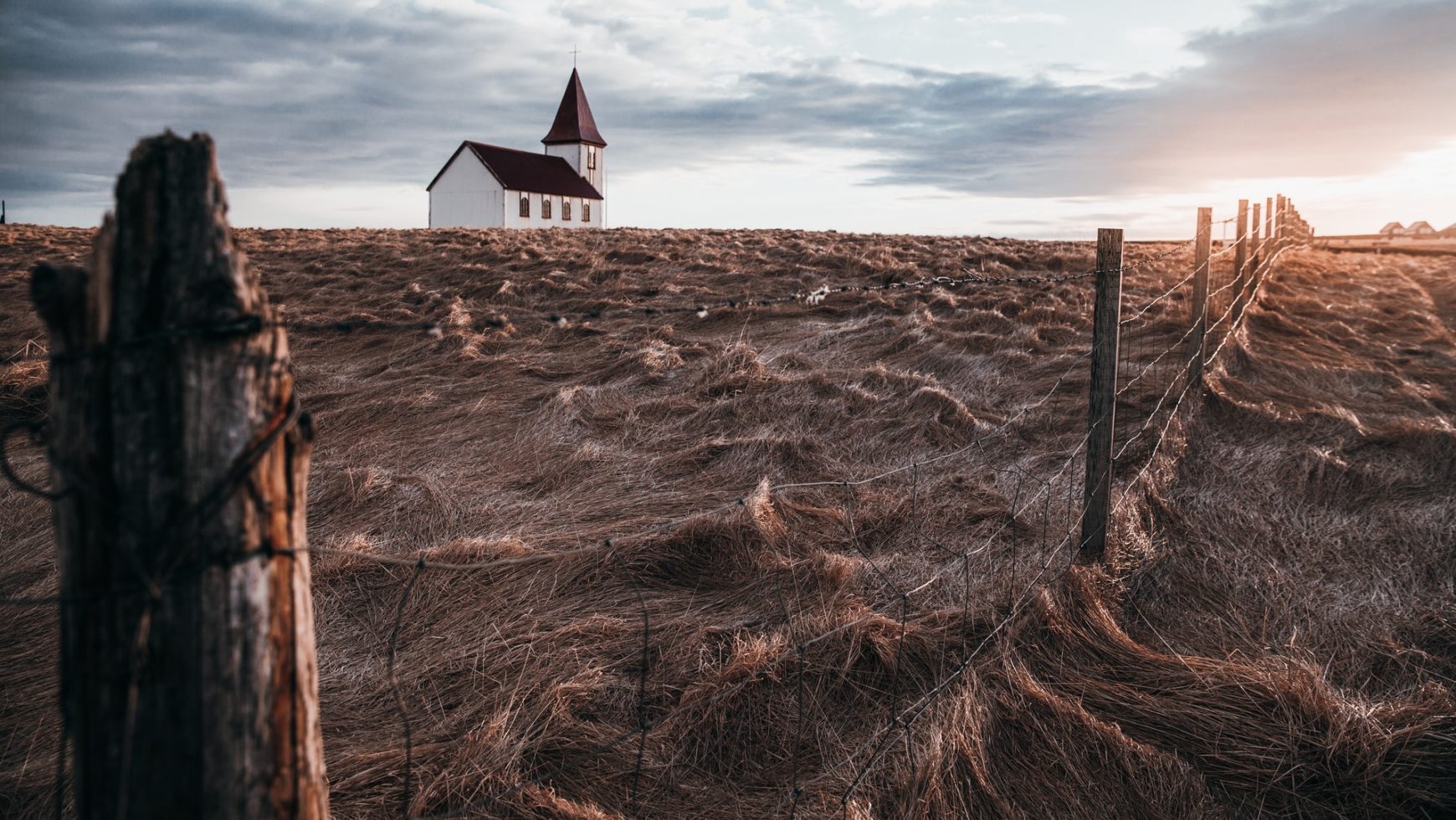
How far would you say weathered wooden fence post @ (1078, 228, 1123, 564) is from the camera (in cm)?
466

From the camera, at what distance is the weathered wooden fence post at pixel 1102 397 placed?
15.3 ft

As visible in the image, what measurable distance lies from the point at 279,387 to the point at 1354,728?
3.64 meters

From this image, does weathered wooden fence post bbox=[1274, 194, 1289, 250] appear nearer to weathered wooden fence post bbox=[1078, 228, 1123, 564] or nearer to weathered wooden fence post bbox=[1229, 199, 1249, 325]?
weathered wooden fence post bbox=[1229, 199, 1249, 325]

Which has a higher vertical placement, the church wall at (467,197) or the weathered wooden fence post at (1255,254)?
the church wall at (467,197)

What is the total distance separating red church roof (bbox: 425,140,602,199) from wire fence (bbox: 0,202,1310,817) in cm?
3717

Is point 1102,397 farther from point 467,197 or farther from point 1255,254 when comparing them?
point 467,197

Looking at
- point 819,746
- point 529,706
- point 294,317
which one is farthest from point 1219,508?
point 294,317

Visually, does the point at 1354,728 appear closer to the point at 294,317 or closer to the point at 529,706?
the point at 529,706

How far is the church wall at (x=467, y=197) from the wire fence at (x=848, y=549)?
36244mm

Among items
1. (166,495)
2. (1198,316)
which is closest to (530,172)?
(1198,316)

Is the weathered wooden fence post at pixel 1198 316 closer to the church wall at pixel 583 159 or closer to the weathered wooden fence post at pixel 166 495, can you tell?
the weathered wooden fence post at pixel 166 495

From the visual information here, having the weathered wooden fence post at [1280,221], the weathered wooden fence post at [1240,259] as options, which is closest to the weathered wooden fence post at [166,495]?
the weathered wooden fence post at [1240,259]

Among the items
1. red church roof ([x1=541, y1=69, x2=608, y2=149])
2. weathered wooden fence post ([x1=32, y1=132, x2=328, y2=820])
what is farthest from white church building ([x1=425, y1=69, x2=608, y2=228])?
weathered wooden fence post ([x1=32, y1=132, x2=328, y2=820])

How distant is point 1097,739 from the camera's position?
3285 mm
